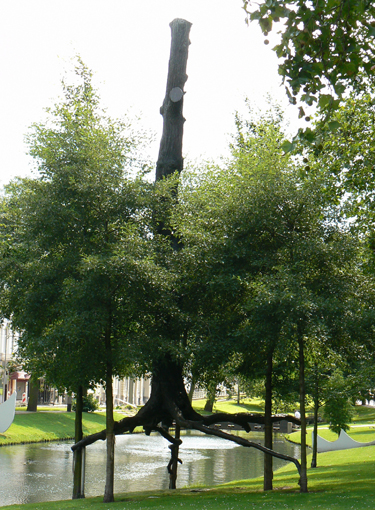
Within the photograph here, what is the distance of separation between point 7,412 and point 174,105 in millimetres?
24638

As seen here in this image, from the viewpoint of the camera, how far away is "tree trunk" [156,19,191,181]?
71.6 ft

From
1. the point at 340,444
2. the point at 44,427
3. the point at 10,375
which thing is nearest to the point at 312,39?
the point at 340,444

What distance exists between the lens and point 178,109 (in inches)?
879

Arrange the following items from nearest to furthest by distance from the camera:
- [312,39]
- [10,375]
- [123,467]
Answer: [312,39], [123,467], [10,375]

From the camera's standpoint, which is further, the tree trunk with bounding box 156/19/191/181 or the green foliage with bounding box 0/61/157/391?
the tree trunk with bounding box 156/19/191/181

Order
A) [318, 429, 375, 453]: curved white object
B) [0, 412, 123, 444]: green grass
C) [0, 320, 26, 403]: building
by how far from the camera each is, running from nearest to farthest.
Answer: [318, 429, 375, 453]: curved white object
[0, 412, 123, 444]: green grass
[0, 320, 26, 403]: building

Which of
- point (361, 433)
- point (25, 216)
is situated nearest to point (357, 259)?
point (25, 216)

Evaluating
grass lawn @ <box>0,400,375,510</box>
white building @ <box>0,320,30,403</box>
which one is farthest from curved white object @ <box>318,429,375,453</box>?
white building @ <box>0,320,30,403</box>

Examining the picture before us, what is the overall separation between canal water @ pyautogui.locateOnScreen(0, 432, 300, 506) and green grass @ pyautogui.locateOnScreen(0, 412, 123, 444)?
137 centimetres

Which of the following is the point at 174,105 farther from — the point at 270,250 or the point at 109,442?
the point at 109,442

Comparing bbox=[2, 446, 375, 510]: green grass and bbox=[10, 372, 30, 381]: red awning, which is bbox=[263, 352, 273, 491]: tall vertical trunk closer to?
bbox=[2, 446, 375, 510]: green grass

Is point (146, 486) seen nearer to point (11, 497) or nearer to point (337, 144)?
point (11, 497)

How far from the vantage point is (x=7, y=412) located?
37844 mm

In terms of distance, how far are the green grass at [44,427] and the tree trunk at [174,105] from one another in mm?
24713
